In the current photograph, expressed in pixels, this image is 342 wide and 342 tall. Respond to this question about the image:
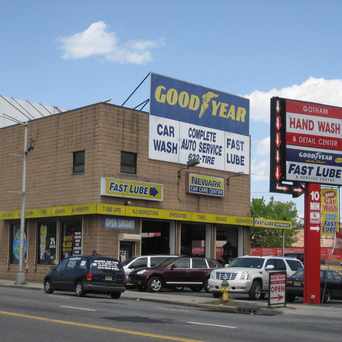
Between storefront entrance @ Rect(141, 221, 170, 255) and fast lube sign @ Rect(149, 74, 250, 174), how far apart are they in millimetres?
3710

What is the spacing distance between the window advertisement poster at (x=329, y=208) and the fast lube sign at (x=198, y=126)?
9043 mm

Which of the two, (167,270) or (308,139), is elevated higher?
(308,139)

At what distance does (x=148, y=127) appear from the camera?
134ft

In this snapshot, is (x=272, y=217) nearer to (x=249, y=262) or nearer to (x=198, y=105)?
(x=198, y=105)

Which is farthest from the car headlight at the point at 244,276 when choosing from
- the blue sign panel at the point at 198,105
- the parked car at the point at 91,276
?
the blue sign panel at the point at 198,105

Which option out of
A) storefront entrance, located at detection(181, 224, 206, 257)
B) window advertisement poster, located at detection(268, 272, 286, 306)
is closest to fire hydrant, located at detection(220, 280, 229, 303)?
window advertisement poster, located at detection(268, 272, 286, 306)

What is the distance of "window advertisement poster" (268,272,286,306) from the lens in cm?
2390

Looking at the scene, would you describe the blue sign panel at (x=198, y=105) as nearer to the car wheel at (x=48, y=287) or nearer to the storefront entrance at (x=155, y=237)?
the storefront entrance at (x=155, y=237)

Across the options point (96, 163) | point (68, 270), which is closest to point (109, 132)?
point (96, 163)

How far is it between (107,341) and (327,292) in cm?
1827

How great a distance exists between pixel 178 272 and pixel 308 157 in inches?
344

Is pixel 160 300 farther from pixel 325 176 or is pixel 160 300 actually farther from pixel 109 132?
pixel 109 132

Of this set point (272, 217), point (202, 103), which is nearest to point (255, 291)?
point (202, 103)

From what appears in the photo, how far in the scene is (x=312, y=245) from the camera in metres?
27.9
